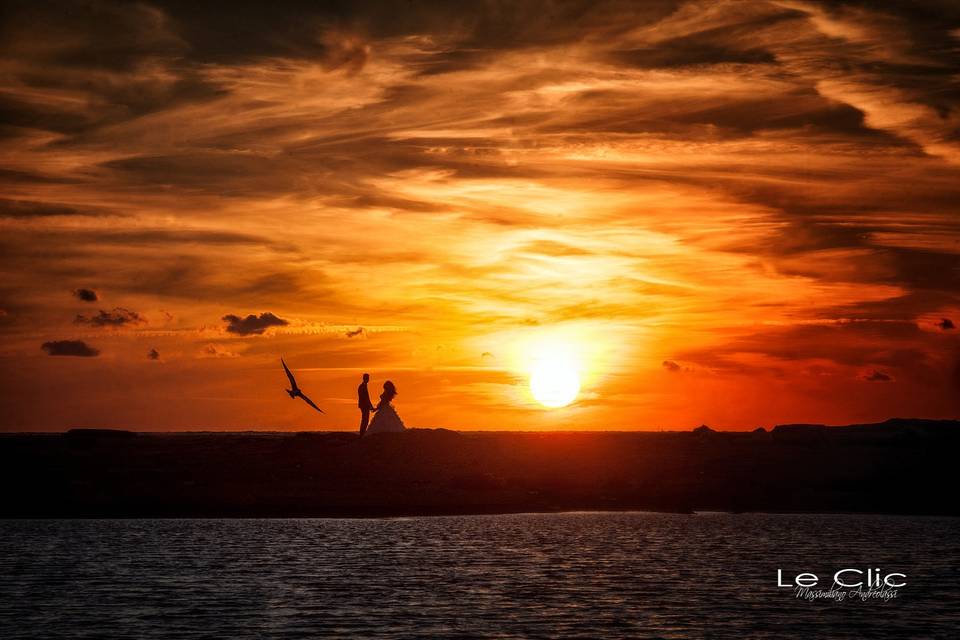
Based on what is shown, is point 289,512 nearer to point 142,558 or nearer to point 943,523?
point 142,558

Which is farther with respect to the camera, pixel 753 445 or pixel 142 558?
pixel 753 445

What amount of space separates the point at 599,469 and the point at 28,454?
68.6 meters

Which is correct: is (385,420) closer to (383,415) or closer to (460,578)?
(383,415)

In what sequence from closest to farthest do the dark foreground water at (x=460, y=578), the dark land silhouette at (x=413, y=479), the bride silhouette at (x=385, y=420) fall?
the dark foreground water at (x=460, y=578) < the dark land silhouette at (x=413, y=479) < the bride silhouette at (x=385, y=420)

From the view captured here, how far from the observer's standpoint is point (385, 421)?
11981cm

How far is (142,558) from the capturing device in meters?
66.8

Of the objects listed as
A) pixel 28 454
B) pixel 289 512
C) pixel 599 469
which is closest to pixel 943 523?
pixel 599 469

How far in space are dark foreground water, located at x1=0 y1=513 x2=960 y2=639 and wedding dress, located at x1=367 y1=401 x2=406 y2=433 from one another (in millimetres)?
26224

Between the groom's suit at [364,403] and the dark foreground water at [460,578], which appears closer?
the dark foreground water at [460,578]

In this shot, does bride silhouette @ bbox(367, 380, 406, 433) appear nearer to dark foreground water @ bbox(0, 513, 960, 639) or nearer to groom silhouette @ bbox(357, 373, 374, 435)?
groom silhouette @ bbox(357, 373, 374, 435)

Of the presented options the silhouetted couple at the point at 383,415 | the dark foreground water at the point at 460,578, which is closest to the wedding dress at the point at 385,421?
the silhouetted couple at the point at 383,415

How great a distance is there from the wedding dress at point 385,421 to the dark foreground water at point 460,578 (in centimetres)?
2622

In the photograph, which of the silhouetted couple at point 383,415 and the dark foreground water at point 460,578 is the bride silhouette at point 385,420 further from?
the dark foreground water at point 460,578

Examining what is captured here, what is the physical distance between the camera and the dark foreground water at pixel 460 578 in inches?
1810
